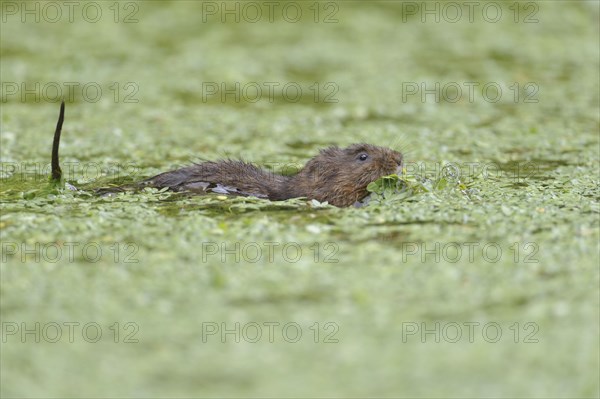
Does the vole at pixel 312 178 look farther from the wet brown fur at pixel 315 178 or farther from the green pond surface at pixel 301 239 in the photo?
the green pond surface at pixel 301 239

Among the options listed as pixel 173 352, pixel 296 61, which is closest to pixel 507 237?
pixel 173 352

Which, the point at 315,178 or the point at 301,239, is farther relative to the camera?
the point at 315,178

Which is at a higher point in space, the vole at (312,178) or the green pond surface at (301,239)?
the vole at (312,178)

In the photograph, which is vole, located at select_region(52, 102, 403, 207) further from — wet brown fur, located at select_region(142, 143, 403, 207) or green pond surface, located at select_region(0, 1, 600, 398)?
green pond surface, located at select_region(0, 1, 600, 398)

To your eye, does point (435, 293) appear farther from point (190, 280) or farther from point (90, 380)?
point (90, 380)

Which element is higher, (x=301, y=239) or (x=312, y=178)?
(x=312, y=178)

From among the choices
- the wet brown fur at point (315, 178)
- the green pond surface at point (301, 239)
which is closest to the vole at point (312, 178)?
the wet brown fur at point (315, 178)

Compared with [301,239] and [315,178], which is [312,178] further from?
[301,239]

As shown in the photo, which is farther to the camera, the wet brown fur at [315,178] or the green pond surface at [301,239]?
the wet brown fur at [315,178]

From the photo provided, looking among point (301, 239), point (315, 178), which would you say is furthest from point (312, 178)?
point (301, 239)
